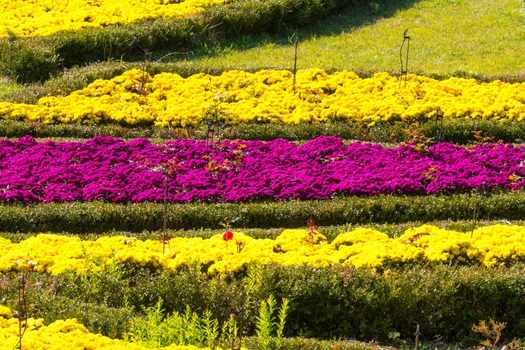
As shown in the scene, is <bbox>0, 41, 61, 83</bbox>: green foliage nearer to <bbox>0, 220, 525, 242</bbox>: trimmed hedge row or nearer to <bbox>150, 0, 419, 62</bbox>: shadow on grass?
<bbox>150, 0, 419, 62</bbox>: shadow on grass

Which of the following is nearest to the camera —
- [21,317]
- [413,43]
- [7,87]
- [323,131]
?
[21,317]

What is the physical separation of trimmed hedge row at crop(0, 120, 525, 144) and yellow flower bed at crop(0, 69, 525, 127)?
306mm

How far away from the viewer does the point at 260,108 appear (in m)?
19.7

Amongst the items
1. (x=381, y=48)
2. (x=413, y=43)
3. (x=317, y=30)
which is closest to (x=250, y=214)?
(x=381, y=48)

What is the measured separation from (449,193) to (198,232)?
426 centimetres

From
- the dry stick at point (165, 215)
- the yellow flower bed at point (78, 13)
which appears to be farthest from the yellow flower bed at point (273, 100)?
the yellow flower bed at point (78, 13)

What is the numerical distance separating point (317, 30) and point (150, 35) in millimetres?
5056

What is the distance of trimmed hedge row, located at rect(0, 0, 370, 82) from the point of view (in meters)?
22.9

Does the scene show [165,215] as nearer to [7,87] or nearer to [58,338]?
[58,338]

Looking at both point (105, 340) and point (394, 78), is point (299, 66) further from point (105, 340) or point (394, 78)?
point (105, 340)

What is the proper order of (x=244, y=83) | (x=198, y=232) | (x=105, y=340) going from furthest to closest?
1. (x=244, y=83)
2. (x=198, y=232)
3. (x=105, y=340)

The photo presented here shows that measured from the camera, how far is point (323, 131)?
18734mm

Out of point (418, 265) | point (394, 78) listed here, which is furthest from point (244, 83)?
point (418, 265)

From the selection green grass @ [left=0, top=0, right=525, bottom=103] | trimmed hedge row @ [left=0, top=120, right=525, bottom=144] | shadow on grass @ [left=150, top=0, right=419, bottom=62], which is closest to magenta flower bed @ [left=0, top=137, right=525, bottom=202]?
Answer: trimmed hedge row @ [left=0, top=120, right=525, bottom=144]
